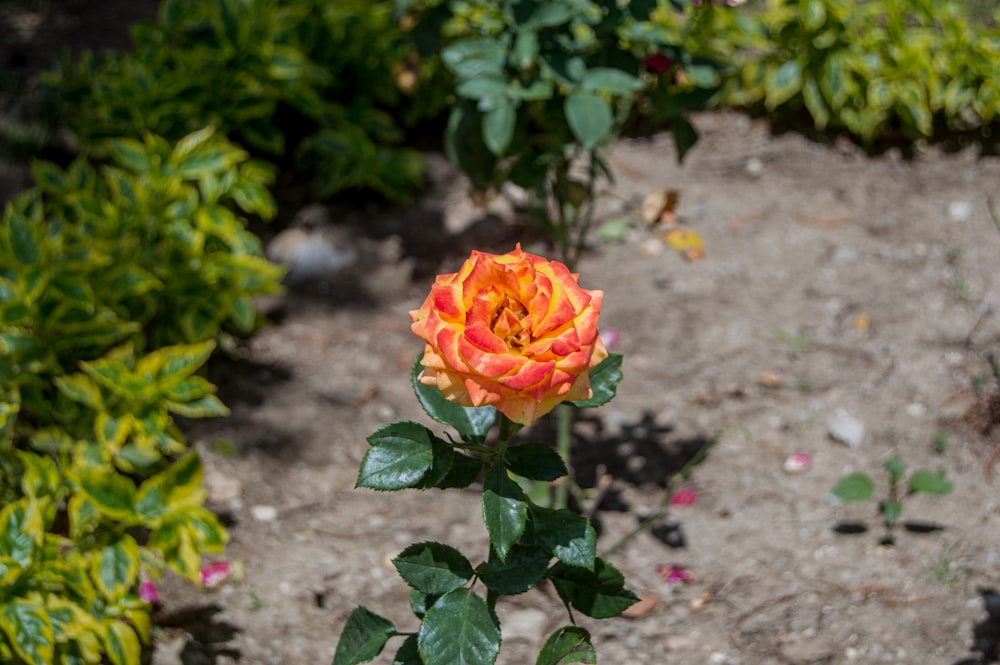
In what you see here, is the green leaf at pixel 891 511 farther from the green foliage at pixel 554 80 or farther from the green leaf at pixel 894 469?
the green foliage at pixel 554 80

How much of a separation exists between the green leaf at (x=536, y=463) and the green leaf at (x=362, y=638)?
0.32 metres

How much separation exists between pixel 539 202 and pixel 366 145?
1.28 m

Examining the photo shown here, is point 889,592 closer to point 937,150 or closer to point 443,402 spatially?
point 443,402

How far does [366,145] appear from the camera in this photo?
357cm

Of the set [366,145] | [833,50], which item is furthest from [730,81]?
[366,145]

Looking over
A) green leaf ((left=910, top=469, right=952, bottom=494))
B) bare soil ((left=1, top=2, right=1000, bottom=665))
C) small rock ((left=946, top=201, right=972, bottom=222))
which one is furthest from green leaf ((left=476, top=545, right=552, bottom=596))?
small rock ((left=946, top=201, right=972, bottom=222))

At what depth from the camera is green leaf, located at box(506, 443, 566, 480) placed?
4.65 ft

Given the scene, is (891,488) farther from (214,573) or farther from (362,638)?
(214,573)

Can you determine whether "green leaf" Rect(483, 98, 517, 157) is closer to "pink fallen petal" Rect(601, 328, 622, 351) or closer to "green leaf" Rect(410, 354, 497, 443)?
"pink fallen petal" Rect(601, 328, 622, 351)

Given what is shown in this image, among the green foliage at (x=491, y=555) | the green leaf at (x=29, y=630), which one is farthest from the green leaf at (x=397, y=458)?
the green leaf at (x=29, y=630)

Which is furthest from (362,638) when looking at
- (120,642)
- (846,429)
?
(846,429)

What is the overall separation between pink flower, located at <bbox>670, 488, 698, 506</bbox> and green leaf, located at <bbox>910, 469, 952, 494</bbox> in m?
0.50

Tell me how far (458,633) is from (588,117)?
118cm

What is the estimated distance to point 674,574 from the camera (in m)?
2.35
